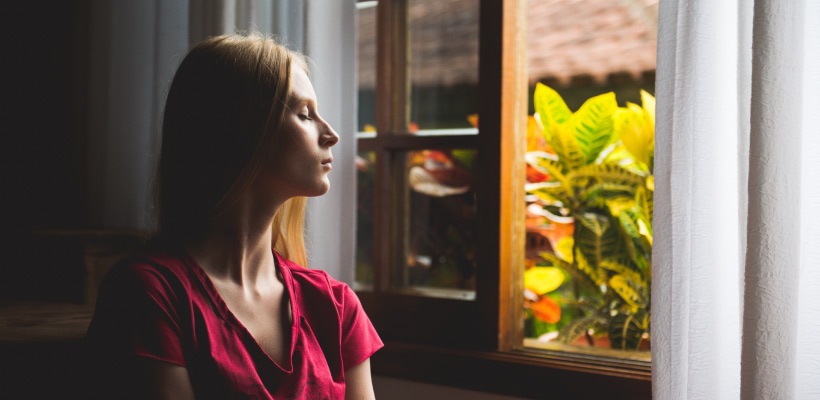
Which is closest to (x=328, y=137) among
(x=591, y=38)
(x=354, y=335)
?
(x=354, y=335)

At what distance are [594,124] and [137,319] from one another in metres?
1.47

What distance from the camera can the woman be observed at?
109 centimetres

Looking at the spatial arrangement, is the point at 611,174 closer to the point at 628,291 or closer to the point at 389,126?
the point at 628,291

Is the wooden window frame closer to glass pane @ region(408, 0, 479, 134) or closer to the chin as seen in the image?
glass pane @ region(408, 0, 479, 134)

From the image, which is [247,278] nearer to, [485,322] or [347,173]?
[347,173]

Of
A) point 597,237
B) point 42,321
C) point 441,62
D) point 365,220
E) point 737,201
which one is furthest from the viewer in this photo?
point 597,237

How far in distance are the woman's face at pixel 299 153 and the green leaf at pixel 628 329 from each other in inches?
52.2

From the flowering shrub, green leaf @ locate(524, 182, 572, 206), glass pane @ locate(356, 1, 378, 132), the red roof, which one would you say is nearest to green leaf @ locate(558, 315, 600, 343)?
the flowering shrub

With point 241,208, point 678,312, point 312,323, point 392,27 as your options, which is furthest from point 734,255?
point 392,27

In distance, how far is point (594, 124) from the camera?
84.0 inches

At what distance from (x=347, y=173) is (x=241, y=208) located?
0.58 meters

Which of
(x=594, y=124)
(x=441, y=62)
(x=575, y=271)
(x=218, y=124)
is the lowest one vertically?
(x=575, y=271)

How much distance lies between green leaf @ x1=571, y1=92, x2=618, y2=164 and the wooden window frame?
1.24 feet

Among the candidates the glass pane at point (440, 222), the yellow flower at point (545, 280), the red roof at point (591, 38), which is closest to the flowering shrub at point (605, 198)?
the yellow flower at point (545, 280)
